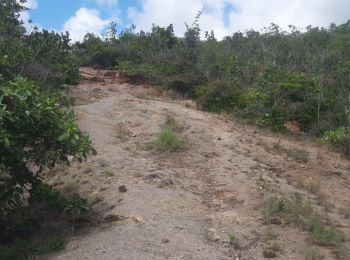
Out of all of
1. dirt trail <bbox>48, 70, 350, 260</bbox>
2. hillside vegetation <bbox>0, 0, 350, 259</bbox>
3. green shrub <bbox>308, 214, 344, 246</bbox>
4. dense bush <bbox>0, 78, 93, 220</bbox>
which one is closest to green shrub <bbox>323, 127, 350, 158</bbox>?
hillside vegetation <bbox>0, 0, 350, 259</bbox>

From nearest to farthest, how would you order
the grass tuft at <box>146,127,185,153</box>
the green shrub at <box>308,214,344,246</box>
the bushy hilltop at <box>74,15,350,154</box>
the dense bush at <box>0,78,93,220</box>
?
1. the green shrub at <box>308,214,344,246</box>
2. the dense bush at <box>0,78,93,220</box>
3. the grass tuft at <box>146,127,185,153</box>
4. the bushy hilltop at <box>74,15,350,154</box>

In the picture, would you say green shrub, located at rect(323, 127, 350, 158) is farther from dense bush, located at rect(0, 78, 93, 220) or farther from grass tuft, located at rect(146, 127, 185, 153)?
dense bush, located at rect(0, 78, 93, 220)

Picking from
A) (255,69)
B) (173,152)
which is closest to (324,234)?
(173,152)

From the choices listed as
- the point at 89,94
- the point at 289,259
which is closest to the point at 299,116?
the point at 89,94

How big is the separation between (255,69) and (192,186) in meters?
15.1

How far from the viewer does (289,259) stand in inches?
221

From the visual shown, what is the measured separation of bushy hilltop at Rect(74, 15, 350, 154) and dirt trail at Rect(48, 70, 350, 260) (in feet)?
5.50

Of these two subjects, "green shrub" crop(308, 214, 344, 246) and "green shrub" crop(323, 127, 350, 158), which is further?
"green shrub" crop(323, 127, 350, 158)

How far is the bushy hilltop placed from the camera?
545 inches

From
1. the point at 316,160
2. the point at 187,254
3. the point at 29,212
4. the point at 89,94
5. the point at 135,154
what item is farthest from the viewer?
the point at 89,94

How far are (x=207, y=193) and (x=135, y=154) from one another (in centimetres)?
207

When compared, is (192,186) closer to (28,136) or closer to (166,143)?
(166,143)

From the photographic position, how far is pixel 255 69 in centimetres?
2223

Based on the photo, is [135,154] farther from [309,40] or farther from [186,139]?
[309,40]
